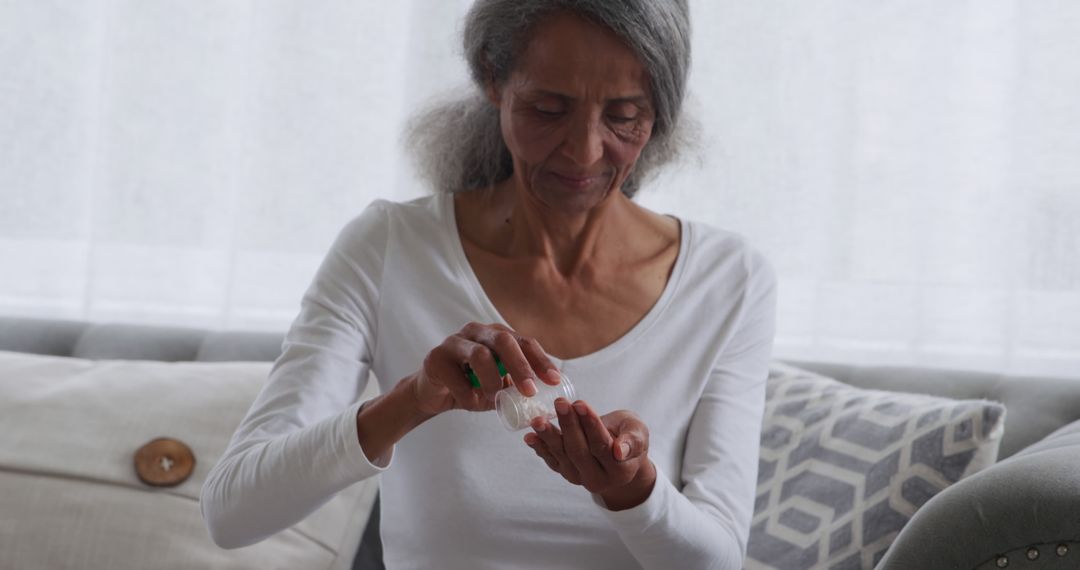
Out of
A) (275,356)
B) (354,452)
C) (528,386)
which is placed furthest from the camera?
(275,356)

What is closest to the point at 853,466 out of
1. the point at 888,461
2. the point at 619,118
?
the point at 888,461

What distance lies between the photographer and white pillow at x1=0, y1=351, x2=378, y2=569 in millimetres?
1579

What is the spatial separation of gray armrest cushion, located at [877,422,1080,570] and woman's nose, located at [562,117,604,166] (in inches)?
18.9

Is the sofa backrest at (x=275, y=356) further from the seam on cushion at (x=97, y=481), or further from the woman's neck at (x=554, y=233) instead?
the woman's neck at (x=554, y=233)

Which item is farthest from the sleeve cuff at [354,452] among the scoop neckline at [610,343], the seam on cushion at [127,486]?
the seam on cushion at [127,486]

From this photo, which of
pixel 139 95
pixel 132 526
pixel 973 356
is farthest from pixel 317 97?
pixel 973 356

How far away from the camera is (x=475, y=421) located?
1.27 metres

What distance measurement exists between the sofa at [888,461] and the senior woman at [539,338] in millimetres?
162

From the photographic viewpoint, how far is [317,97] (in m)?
2.28

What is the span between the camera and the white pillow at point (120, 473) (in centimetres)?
158

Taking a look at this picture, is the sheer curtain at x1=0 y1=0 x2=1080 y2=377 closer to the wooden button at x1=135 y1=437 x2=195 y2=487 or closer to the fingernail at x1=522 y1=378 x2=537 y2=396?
the wooden button at x1=135 y1=437 x2=195 y2=487

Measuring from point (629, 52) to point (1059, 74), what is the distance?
1.09m

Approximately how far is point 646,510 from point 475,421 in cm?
27

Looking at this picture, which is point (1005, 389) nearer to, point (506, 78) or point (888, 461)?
point (888, 461)
